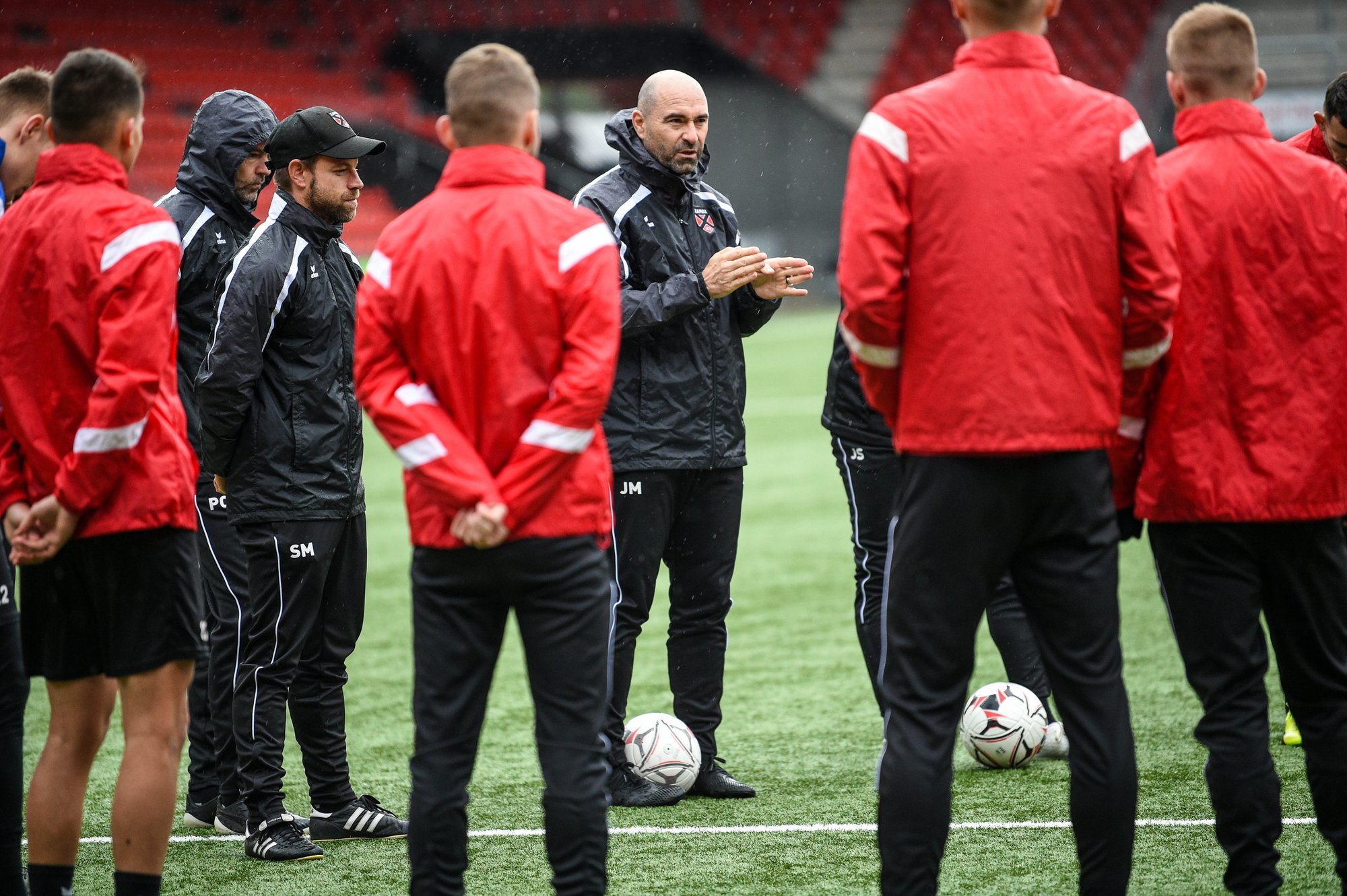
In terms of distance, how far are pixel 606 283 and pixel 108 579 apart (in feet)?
4.22

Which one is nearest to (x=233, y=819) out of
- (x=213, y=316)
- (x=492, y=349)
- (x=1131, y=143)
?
(x=213, y=316)

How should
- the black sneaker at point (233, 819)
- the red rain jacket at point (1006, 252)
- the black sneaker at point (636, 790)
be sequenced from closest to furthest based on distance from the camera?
the red rain jacket at point (1006, 252) < the black sneaker at point (233, 819) < the black sneaker at point (636, 790)

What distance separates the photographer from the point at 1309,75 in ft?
90.6

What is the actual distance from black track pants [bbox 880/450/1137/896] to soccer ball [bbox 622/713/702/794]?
169 cm

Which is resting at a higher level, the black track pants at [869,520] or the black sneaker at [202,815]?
the black track pants at [869,520]

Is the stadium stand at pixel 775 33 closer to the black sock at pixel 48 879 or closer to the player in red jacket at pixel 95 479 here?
the player in red jacket at pixel 95 479

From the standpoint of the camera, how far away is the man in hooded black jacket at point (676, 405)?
4.71 metres

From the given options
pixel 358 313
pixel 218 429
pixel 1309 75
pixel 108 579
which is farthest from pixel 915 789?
pixel 1309 75

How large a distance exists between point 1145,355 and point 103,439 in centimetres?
218

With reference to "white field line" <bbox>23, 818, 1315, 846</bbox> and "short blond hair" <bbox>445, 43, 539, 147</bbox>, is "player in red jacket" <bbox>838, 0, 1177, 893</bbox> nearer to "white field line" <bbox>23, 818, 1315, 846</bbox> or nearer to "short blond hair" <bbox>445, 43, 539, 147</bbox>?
"short blond hair" <bbox>445, 43, 539, 147</bbox>

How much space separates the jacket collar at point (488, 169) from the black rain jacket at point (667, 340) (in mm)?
1557

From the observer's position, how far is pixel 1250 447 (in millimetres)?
3105

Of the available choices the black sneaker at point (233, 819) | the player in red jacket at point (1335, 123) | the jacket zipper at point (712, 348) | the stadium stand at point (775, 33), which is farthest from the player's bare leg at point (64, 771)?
the stadium stand at point (775, 33)

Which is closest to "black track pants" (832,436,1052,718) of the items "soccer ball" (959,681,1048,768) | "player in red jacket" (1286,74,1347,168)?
"soccer ball" (959,681,1048,768)
